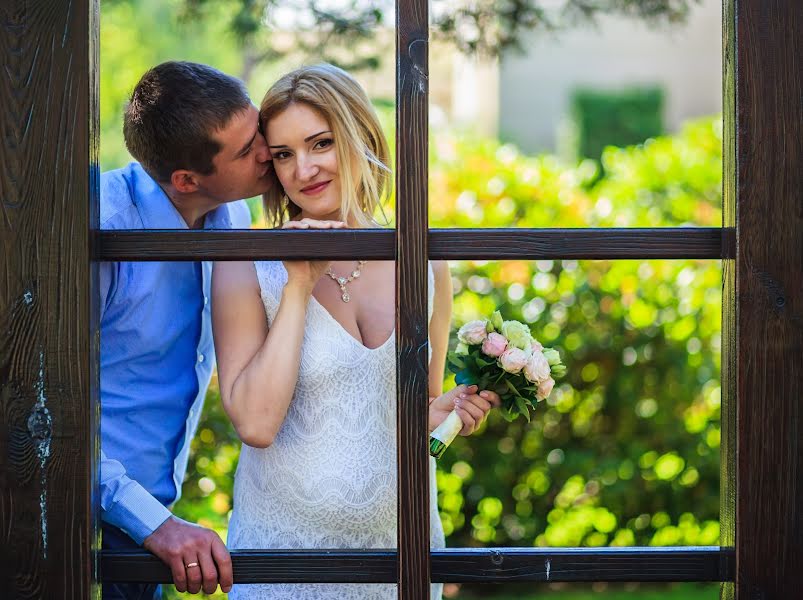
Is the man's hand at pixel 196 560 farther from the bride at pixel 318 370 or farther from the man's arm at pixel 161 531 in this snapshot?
the bride at pixel 318 370

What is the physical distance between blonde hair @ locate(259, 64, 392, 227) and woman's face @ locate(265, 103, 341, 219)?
15mm

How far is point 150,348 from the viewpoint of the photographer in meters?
2.20

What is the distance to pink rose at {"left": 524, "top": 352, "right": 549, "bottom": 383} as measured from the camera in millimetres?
1989

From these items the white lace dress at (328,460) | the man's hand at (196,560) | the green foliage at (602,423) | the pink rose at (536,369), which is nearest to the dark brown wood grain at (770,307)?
the pink rose at (536,369)

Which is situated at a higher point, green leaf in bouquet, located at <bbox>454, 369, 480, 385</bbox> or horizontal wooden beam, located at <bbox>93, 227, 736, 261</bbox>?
horizontal wooden beam, located at <bbox>93, 227, 736, 261</bbox>

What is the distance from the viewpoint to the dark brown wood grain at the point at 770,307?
5.56 feet

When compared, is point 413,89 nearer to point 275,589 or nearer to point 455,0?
point 275,589

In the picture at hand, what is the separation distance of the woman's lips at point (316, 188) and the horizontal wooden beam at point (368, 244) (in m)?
0.55

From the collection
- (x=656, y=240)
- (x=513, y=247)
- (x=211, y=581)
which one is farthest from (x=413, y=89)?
(x=211, y=581)

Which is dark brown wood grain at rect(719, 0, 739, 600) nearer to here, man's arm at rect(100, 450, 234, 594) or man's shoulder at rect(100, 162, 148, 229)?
man's arm at rect(100, 450, 234, 594)

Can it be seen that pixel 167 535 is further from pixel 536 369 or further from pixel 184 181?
pixel 184 181

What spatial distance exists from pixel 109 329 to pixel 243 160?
46 centimetres

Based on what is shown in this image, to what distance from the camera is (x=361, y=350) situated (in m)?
2.19

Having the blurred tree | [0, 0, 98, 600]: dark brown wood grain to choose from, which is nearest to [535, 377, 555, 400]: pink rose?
[0, 0, 98, 600]: dark brown wood grain
